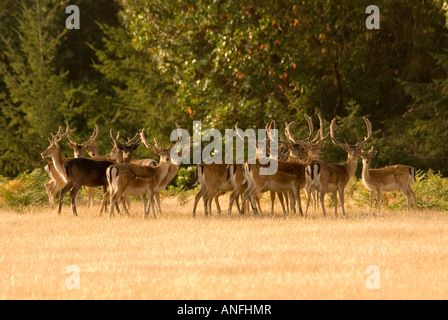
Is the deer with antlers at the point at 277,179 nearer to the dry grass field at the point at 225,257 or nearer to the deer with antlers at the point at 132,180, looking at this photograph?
the dry grass field at the point at 225,257

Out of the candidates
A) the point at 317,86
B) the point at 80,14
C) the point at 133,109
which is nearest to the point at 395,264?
the point at 317,86

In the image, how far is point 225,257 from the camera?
29.4 feet

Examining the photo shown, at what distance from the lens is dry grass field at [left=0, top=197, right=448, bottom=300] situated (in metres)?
7.21

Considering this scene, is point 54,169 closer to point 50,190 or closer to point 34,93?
point 50,190

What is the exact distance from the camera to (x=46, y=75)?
84.5 feet

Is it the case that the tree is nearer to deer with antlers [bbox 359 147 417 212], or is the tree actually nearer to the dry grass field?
the dry grass field

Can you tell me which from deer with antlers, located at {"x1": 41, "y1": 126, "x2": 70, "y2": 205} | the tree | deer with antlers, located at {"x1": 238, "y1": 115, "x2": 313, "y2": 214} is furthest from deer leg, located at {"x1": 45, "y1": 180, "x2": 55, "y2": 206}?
the tree

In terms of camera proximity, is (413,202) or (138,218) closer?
(138,218)

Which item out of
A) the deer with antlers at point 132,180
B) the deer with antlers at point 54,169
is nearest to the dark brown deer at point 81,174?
the deer with antlers at point 54,169

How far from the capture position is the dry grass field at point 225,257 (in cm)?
721

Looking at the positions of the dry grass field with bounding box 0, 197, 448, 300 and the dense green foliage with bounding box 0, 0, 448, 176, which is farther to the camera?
the dense green foliage with bounding box 0, 0, 448, 176

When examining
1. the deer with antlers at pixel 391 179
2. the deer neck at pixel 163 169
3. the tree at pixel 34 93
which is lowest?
the deer with antlers at pixel 391 179
